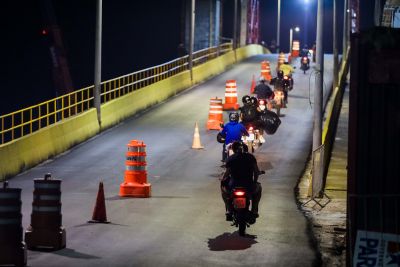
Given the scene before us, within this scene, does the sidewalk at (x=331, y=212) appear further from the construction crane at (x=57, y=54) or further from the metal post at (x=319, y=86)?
the construction crane at (x=57, y=54)

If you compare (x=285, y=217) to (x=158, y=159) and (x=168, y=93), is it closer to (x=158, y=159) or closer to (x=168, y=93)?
(x=158, y=159)

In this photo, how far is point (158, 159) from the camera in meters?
29.3

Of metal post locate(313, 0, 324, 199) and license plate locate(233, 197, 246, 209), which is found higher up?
metal post locate(313, 0, 324, 199)

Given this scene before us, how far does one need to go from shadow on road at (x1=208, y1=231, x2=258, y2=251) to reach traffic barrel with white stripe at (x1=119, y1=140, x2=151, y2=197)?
4.94 metres

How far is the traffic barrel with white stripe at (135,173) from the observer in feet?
70.5

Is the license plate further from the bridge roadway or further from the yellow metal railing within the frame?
the yellow metal railing

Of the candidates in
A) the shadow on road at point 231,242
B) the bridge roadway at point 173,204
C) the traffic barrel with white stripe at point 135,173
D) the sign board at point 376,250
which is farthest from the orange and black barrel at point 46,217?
the traffic barrel with white stripe at point 135,173

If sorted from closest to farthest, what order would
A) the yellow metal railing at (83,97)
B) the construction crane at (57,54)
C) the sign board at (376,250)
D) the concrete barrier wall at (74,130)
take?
the sign board at (376,250)
the concrete barrier wall at (74,130)
the yellow metal railing at (83,97)
the construction crane at (57,54)

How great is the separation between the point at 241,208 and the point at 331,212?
4537 millimetres

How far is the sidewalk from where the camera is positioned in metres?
15.7

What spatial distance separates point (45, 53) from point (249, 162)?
5363 centimetres

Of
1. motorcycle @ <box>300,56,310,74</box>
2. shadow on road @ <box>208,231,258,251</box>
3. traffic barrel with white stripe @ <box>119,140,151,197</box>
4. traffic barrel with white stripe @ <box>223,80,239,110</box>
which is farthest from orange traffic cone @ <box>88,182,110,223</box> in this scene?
motorcycle @ <box>300,56,310,74</box>

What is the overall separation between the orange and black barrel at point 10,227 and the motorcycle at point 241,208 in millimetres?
4232

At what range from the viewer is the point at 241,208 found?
53.6 feet
